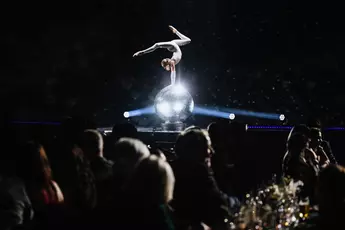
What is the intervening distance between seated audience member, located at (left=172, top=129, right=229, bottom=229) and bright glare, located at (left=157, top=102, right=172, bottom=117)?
3167 mm

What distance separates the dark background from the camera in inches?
411

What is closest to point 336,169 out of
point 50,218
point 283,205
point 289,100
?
point 283,205

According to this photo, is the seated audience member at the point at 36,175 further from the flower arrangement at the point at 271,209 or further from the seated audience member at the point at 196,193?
the flower arrangement at the point at 271,209

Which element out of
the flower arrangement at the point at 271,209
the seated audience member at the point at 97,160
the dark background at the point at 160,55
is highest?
the dark background at the point at 160,55

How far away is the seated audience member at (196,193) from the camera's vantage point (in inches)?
111

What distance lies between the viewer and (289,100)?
10.4 m

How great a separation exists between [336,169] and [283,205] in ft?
1.28

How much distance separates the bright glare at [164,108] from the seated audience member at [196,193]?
10.4ft

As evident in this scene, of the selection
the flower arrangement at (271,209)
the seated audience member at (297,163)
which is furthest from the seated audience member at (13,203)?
the seated audience member at (297,163)

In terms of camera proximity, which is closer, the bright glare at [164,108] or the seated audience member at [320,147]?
the seated audience member at [320,147]

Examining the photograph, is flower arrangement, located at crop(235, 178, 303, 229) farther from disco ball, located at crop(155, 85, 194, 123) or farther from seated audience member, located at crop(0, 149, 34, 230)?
disco ball, located at crop(155, 85, 194, 123)

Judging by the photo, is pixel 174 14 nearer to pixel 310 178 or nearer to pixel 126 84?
pixel 126 84

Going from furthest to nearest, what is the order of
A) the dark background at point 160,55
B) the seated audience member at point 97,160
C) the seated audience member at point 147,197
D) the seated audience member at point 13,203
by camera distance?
the dark background at point 160,55 < the seated audience member at point 97,160 < the seated audience member at point 13,203 < the seated audience member at point 147,197

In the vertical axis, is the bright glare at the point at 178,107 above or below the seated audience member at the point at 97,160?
above
